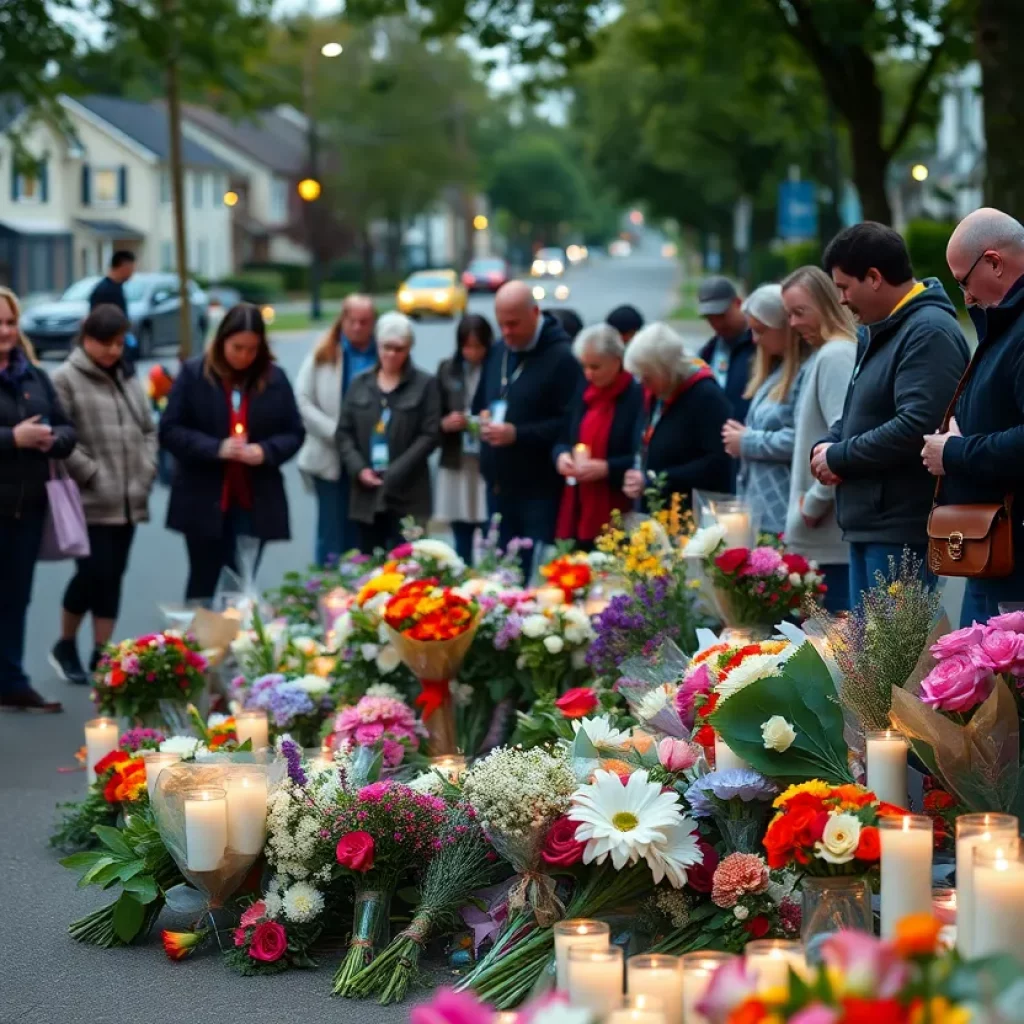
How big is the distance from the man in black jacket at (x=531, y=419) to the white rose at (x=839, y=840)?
6264mm

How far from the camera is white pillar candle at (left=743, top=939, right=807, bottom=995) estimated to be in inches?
117

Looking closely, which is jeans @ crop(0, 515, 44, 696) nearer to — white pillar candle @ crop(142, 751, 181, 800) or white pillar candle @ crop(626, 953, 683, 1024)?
white pillar candle @ crop(142, 751, 181, 800)

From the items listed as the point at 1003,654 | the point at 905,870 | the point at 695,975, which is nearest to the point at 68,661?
the point at 1003,654

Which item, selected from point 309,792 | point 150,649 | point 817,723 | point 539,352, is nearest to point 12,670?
point 150,649

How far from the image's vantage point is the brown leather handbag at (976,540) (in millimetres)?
5730

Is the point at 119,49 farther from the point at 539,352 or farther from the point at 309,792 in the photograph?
the point at 309,792

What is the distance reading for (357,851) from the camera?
17.4ft

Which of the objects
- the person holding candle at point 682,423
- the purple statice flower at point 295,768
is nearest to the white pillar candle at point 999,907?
the purple statice flower at point 295,768

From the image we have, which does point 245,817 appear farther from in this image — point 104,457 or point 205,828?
point 104,457

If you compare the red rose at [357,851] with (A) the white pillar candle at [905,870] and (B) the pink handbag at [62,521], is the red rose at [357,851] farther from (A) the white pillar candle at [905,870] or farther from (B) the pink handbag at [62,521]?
(B) the pink handbag at [62,521]

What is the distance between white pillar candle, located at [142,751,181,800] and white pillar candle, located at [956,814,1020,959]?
106 inches

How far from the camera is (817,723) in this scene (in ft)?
16.5

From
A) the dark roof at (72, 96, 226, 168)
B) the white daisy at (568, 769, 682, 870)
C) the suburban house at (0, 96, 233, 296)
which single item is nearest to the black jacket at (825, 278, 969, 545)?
the white daisy at (568, 769, 682, 870)

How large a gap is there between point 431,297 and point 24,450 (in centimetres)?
4391
